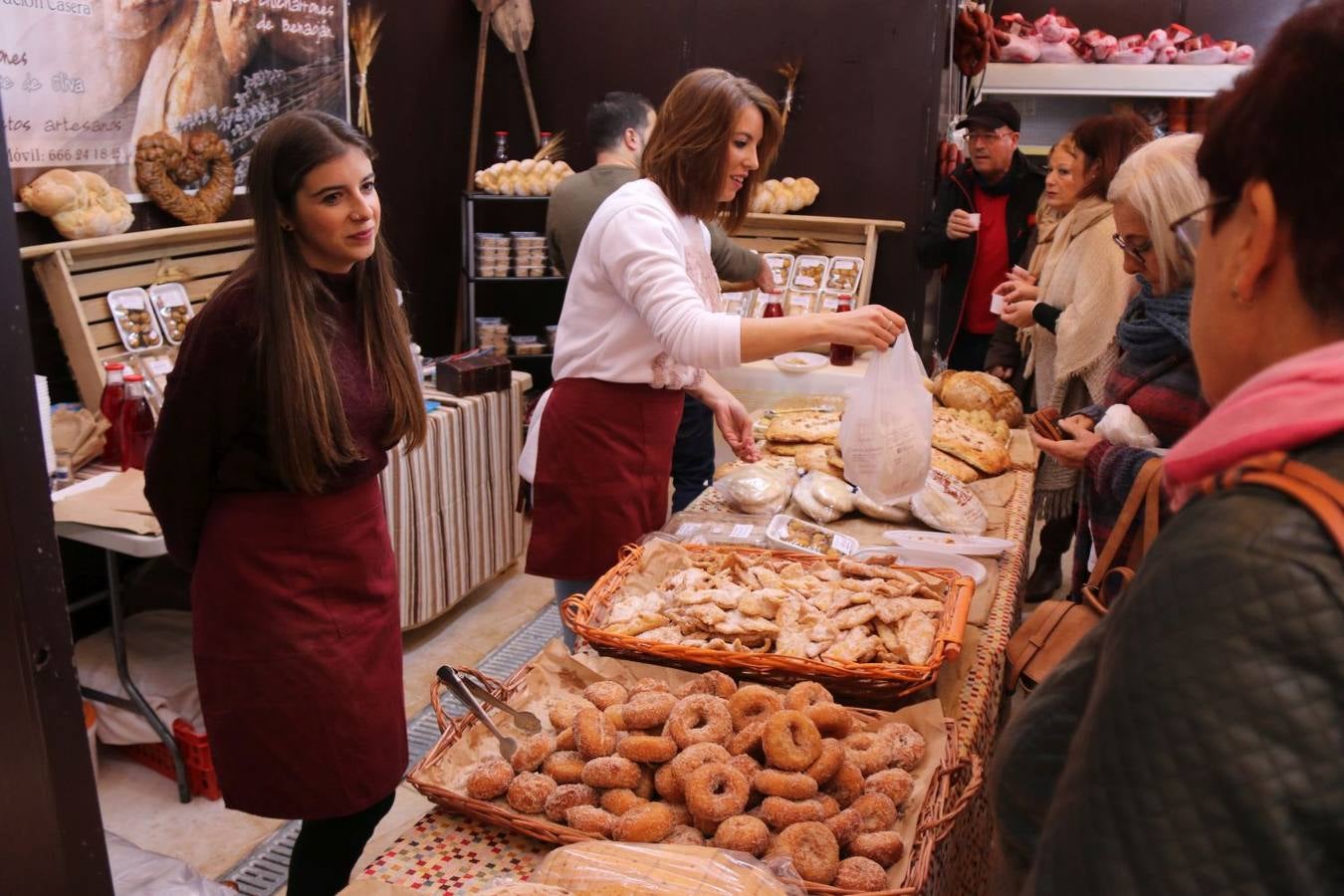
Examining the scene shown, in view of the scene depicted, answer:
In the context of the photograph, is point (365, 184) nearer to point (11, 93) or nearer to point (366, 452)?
point (366, 452)

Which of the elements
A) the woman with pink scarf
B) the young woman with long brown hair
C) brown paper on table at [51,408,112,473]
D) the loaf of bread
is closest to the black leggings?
the young woman with long brown hair

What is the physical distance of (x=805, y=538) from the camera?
8.30 ft

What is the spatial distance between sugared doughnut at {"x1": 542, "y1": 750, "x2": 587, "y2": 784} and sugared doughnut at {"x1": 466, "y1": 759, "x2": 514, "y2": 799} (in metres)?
0.05

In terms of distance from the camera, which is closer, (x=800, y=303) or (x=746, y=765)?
(x=746, y=765)

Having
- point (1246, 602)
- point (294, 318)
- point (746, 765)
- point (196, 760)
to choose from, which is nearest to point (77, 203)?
point (196, 760)

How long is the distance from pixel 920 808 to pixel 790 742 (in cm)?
19

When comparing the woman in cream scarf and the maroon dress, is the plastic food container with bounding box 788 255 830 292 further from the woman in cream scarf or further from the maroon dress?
the maroon dress

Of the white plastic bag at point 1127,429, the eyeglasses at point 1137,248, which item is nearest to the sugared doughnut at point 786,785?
the white plastic bag at point 1127,429

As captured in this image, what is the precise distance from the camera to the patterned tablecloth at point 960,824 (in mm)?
1411

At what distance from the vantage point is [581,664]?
1.82 m

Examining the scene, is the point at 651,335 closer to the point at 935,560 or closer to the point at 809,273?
the point at 935,560

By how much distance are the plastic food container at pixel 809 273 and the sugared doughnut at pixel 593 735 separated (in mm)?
4037

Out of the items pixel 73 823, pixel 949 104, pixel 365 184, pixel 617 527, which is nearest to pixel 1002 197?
pixel 949 104

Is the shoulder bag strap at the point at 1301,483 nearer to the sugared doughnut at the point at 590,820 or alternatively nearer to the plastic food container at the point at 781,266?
the sugared doughnut at the point at 590,820
